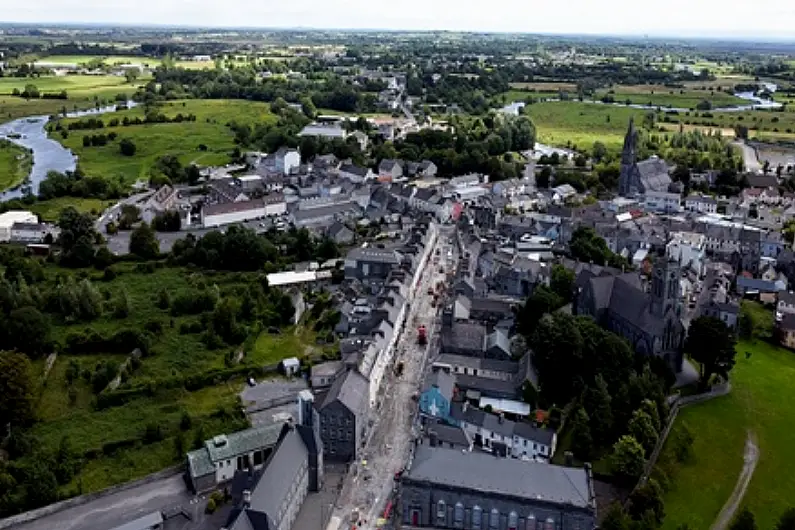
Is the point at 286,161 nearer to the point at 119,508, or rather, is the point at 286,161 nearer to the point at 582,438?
the point at 119,508

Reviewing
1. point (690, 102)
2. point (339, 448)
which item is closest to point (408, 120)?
point (690, 102)

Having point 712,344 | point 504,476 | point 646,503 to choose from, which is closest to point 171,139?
point 712,344

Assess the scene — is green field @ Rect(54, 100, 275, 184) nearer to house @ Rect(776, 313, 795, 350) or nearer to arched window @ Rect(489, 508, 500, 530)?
house @ Rect(776, 313, 795, 350)

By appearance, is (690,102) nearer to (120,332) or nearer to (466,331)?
(466,331)

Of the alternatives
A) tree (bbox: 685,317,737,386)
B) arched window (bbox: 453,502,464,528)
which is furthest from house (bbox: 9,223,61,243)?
tree (bbox: 685,317,737,386)

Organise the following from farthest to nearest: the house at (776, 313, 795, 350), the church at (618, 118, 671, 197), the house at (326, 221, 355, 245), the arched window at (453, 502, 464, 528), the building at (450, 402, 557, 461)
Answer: the church at (618, 118, 671, 197) < the house at (326, 221, 355, 245) < the house at (776, 313, 795, 350) < the building at (450, 402, 557, 461) < the arched window at (453, 502, 464, 528)

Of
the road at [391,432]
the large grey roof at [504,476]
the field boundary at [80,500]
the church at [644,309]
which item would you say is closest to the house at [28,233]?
the road at [391,432]
